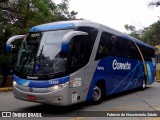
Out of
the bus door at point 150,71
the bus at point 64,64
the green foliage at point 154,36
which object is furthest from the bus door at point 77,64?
the green foliage at point 154,36

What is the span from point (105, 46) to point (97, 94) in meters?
2.05

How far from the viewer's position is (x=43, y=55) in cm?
998

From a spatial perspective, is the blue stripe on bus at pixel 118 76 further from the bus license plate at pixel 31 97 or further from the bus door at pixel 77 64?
the bus license plate at pixel 31 97

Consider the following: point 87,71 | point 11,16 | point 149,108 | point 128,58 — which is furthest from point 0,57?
point 149,108

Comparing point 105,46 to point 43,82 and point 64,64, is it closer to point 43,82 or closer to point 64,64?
point 64,64

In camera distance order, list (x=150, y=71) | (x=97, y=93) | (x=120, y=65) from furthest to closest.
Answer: (x=150, y=71), (x=120, y=65), (x=97, y=93)

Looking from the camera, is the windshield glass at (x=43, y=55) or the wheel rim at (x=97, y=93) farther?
the wheel rim at (x=97, y=93)

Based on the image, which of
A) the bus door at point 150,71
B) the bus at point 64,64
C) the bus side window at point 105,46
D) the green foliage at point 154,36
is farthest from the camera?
the green foliage at point 154,36

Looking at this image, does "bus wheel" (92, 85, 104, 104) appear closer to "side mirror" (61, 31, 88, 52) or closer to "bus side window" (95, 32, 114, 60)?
"bus side window" (95, 32, 114, 60)

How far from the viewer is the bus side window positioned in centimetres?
1197

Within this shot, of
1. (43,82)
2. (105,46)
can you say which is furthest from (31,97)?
(105,46)

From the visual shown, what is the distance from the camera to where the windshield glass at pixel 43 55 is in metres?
9.75

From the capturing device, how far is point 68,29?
10359 millimetres

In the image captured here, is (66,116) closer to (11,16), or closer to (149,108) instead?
(149,108)
